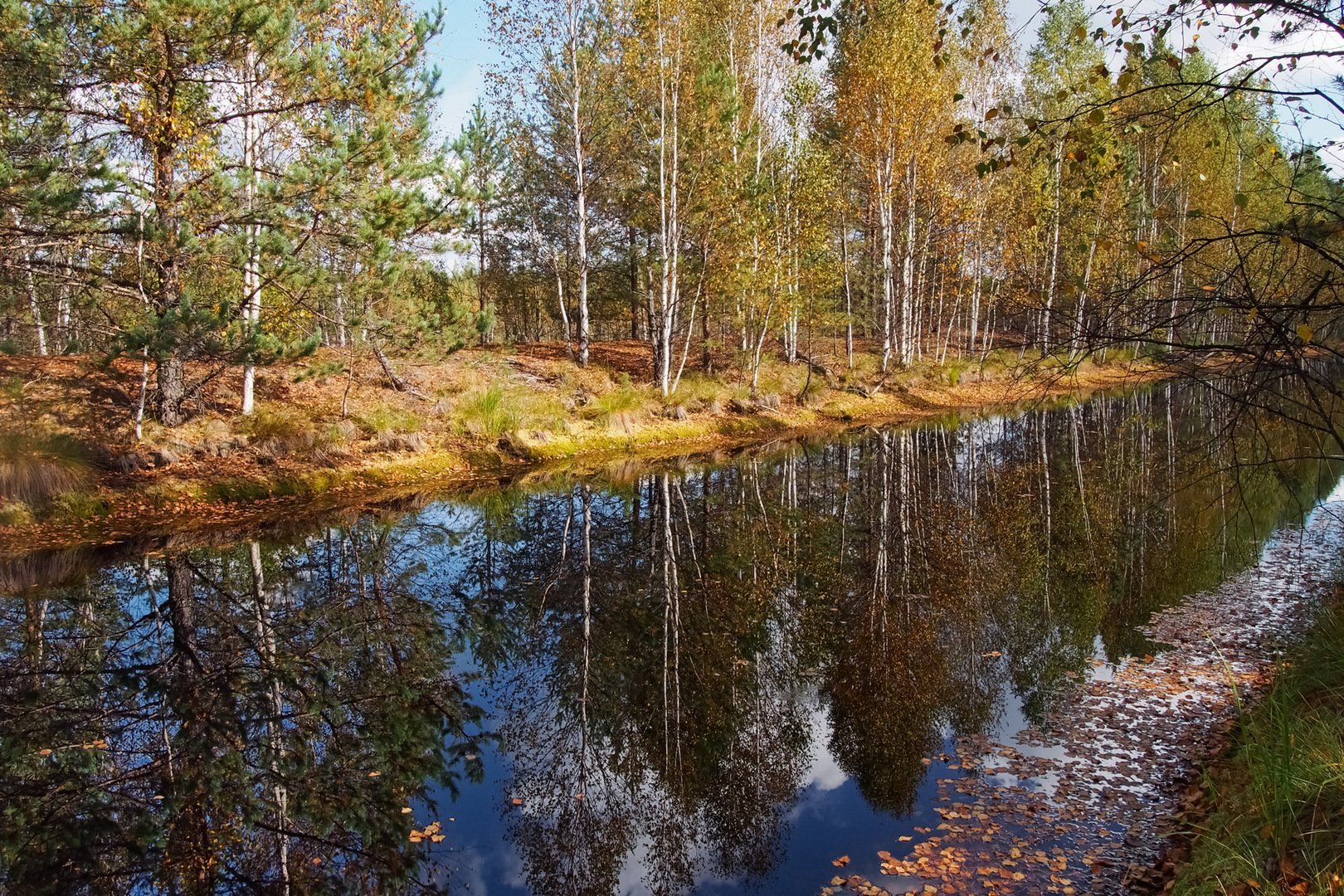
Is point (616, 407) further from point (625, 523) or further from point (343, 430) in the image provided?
point (625, 523)

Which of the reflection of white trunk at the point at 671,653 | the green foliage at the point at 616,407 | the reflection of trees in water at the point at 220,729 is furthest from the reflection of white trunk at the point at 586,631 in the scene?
the green foliage at the point at 616,407

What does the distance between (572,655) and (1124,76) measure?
22.2ft

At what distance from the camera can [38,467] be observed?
12.2 metres

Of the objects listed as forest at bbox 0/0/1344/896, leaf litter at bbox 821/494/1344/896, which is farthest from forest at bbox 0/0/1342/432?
leaf litter at bbox 821/494/1344/896

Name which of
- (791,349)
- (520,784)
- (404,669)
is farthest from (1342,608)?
(791,349)

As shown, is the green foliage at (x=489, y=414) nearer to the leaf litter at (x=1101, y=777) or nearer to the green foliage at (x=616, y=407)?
the green foliage at (x=616, y=407)

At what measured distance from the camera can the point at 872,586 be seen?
32.5 ft

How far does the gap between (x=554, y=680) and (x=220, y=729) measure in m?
2.89

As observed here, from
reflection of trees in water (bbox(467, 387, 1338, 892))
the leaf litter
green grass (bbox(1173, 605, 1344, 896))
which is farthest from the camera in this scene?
reflection of trees in water (bbox(467, 387, 1338, 892))

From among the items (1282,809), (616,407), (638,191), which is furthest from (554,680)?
(638,191)

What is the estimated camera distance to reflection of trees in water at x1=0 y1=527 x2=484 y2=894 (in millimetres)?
4934

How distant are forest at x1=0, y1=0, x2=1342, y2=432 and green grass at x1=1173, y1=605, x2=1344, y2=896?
214cm

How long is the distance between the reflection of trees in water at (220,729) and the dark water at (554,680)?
29 mm

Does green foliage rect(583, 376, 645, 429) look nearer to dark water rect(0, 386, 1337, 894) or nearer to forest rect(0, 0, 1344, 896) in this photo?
forest rect(0, 0, 1344, 896)
